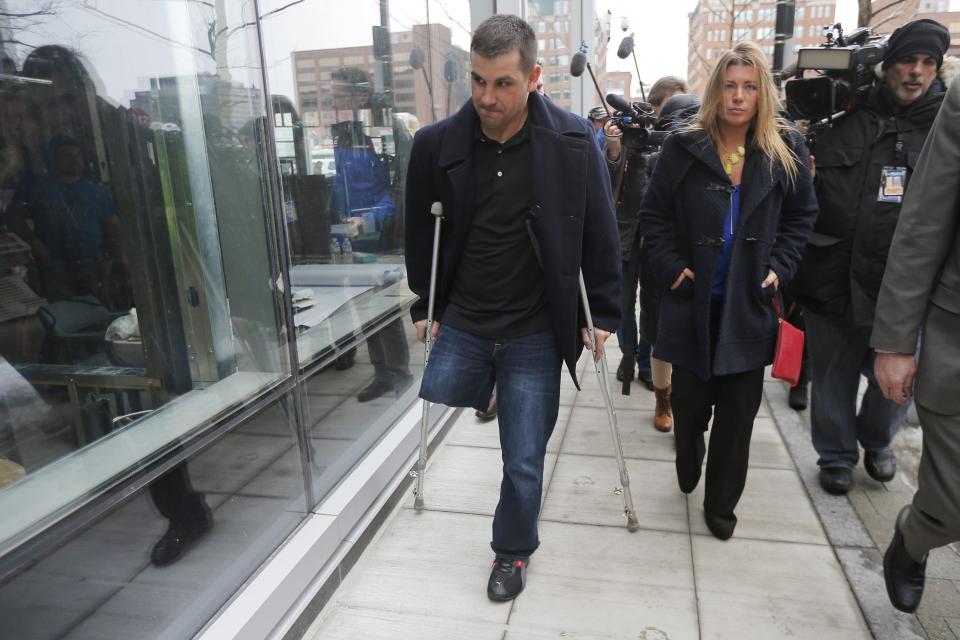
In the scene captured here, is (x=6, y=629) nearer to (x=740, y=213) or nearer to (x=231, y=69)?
(x=231, y=69)

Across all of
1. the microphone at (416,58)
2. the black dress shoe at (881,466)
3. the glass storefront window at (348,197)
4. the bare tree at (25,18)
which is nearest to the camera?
the bare tree at (25,18)

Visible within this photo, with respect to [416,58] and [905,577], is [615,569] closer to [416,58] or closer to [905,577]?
[905,577]

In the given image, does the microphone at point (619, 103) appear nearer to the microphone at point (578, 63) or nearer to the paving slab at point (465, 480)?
the microphone at point (578, 63)

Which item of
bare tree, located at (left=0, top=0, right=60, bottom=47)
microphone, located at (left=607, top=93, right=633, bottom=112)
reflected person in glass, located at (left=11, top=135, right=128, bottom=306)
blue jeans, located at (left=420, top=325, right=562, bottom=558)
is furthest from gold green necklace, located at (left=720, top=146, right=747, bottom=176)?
bare tree, located at (left=0, top=0, right=60, bottom=47)

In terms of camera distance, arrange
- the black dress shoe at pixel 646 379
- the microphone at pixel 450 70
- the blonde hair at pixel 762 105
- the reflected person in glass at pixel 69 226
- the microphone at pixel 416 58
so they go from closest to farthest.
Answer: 1. the reflected person in glass at pixel 69 226
2. the blonde hair at pixel 762 105
3. the microphone at pixel 416 58
4. the black dress shoe at pixel 646 379
5. the microphone at pixel 450 70

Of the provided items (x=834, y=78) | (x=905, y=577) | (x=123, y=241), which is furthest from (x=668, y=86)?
(x=123, y=241)

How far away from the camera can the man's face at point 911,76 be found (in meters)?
3.15

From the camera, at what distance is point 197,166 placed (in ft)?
8.02

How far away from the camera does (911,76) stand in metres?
Answer: 3.18

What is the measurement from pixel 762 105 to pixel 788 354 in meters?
1.06

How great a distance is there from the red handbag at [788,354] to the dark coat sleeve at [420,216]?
4.99ft

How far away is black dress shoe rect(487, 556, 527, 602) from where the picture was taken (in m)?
2.81

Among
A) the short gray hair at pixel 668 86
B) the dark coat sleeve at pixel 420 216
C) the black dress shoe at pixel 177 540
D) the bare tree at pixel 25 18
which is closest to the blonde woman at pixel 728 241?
the dark coat sleeve at pixel 420 216

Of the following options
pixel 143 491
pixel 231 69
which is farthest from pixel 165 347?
pixel 231 69
